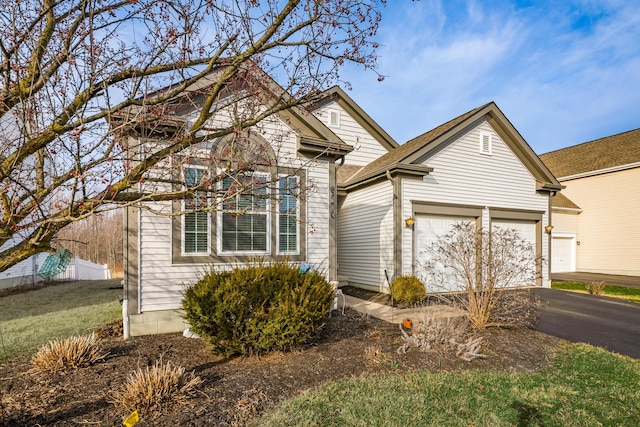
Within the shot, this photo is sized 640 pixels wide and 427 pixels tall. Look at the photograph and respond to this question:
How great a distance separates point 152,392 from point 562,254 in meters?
21.7

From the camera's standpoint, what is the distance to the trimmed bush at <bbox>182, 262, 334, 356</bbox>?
4883 millimetres

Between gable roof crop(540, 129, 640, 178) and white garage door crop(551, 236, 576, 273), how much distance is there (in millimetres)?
4290

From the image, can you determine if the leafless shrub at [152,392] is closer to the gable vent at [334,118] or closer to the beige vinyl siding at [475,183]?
the beige vinyl siding at [475,183]

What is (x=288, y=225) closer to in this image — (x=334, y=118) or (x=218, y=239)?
(x=218, y=239)

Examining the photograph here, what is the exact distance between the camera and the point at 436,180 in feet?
36.5

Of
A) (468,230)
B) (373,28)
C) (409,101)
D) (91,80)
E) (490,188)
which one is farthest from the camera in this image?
(490,188)

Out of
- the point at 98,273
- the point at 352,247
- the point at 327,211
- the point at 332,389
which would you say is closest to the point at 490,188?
the point at 352,247

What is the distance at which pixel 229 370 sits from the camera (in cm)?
460

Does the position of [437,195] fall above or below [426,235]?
above

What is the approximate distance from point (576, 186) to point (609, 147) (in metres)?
2.92

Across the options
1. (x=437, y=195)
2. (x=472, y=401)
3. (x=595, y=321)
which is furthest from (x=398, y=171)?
(x=472, y=401)

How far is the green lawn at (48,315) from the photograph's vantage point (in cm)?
618

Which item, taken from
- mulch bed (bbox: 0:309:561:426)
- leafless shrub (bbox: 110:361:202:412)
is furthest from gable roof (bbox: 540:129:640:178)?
leafless shrub (bbox: 110:361:202:412)

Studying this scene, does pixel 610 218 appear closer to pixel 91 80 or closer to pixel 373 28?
pixel 373 28
